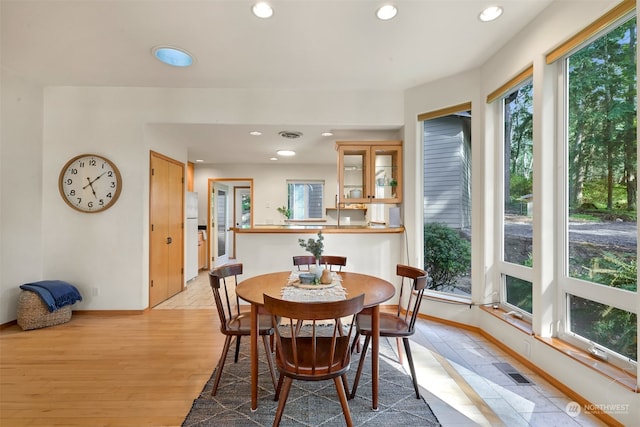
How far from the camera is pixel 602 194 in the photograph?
185cm

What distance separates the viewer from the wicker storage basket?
9.79 ft

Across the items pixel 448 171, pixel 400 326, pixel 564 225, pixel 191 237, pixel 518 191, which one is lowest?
pixel 400 326

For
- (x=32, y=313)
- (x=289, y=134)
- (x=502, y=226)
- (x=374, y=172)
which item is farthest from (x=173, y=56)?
(x=502, y=226)

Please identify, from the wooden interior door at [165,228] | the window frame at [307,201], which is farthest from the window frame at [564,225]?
the window frame at [307,201]

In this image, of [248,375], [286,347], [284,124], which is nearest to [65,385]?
[248,375]

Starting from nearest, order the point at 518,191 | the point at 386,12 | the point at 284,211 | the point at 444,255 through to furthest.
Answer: the point at 386,12 → the point at 518,191 → the point at 444,255 → the point at 284,211

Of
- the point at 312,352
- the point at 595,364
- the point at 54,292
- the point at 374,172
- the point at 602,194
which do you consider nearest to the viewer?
the point at 312,352

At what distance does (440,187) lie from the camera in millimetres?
3354

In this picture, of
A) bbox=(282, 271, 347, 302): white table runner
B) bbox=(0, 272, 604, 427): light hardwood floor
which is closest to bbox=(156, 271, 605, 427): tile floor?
bbox=(0, 272, 604, 427): light hardwood floor

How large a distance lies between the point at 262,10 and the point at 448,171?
248 cm

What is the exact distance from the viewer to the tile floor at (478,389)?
1694 mm

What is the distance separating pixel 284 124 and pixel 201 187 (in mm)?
3695

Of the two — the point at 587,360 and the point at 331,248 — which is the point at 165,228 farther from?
the point at 587,360

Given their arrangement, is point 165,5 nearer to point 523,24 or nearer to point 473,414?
point 523,24
